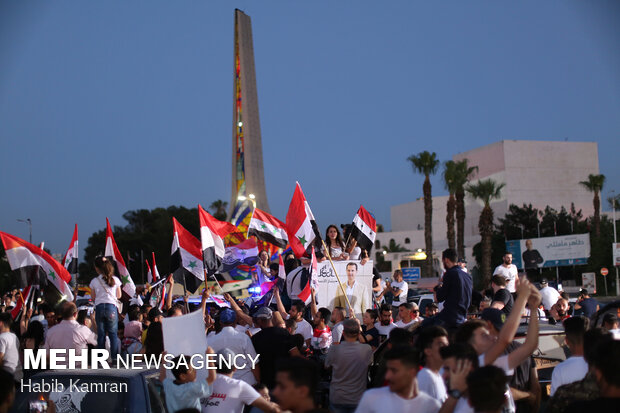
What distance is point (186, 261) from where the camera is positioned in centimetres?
1405

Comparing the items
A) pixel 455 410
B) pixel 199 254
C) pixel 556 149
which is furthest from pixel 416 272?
pixel 556 149

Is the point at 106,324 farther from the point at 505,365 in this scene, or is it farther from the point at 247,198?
the point at 247,198

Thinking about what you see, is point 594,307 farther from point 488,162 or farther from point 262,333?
point 488,162

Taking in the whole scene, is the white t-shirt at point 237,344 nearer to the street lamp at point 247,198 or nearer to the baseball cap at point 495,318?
the baseball cap at point 495,318

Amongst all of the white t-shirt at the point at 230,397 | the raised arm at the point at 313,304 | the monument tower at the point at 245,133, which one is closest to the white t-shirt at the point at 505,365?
the white t-shirt at the point at 230,397

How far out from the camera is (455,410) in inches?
178

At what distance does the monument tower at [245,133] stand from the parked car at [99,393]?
44.3 m

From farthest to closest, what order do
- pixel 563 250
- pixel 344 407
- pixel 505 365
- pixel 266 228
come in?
pixel 563 250 → pixel 266 228 → pixel 344 407 → pixel 505 365

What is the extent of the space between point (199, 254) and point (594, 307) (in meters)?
7.56

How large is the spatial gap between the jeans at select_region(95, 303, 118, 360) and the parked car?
12.4 feet

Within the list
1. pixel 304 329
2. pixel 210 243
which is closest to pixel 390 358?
pixel 304 329

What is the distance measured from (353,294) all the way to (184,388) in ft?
21.7

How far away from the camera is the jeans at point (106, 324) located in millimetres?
10344

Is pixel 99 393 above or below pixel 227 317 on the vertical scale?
below
